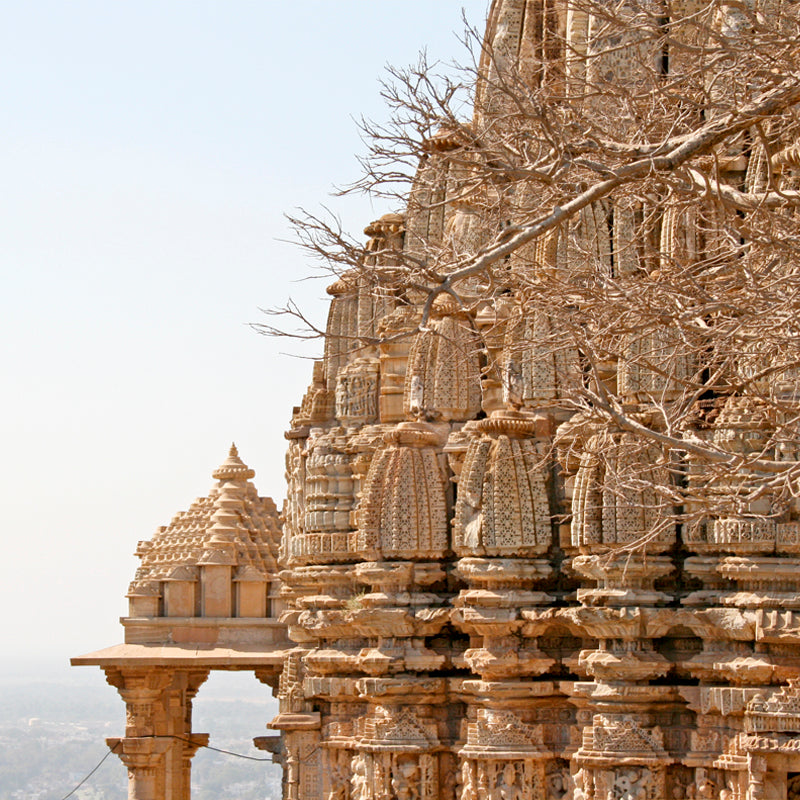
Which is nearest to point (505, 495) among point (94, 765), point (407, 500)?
point (407, 500)

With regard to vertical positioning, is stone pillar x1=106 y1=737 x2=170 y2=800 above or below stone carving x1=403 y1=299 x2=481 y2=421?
below

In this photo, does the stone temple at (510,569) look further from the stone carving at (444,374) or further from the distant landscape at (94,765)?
the distant landscape at (94,765)

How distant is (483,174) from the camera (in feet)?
64.2

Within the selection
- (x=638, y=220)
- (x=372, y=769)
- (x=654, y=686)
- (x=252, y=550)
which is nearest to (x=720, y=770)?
(x=654, y=686)

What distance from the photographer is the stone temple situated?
2375 centimetres

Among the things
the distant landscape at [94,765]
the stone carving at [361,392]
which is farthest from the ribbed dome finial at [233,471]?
the distant landscape at [94,765]

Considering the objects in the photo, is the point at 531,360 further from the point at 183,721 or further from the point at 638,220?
the point at 183,721

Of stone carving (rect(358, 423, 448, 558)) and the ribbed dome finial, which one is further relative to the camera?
the ribbed dome finial

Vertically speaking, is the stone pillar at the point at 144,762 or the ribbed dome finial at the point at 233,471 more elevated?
the ribbed dome finial at the point at 233,471

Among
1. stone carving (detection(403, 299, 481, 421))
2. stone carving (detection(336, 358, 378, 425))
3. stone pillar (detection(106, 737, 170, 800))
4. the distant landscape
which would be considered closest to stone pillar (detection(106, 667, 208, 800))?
stone pillar (detection(106, 737, 170, 800))

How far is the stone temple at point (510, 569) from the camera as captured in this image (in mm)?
23750

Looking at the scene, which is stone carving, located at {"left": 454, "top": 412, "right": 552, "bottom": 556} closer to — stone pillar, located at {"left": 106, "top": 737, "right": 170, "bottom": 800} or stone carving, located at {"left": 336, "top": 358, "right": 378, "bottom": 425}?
stone carving, located at {"left": 336, "top": 358, "right": 378, "bottom": 425}

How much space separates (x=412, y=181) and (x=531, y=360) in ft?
18.7

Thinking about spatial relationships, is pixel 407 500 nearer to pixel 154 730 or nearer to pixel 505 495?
pixel 505 495
